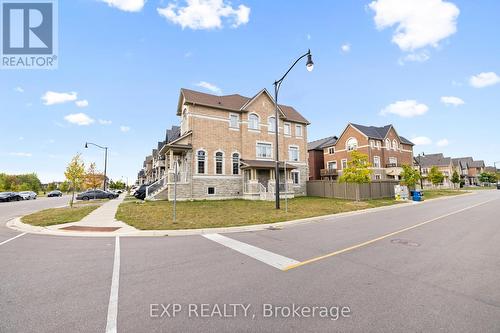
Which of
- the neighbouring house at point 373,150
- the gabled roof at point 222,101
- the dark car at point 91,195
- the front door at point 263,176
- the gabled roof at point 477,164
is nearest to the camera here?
the gabled roof at point 222,101

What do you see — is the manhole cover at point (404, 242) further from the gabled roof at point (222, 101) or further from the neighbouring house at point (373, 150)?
the neighbouring house at point (373, 150)

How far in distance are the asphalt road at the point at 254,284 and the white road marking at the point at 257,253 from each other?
12cm

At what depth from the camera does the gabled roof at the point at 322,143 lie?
4825 centimetres

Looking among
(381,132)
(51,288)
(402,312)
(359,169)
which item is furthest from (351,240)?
(381,132)

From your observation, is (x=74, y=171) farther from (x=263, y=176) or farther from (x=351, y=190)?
(x=351, y=190)

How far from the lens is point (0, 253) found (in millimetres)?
6719

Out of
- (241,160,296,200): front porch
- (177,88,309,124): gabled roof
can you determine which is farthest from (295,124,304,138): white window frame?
(241,160,296,200): front porch

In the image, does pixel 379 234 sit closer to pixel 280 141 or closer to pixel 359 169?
pixel 359 169

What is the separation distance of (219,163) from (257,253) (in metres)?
19.5

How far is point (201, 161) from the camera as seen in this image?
24328 millimetres

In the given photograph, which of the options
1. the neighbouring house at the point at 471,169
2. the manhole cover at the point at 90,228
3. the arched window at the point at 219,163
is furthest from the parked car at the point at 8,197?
the neighbouring house at the point at 471,169

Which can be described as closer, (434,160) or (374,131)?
(374,131)

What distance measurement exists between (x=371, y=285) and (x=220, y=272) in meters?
2.97

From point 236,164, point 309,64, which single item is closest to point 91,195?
point 236,164
